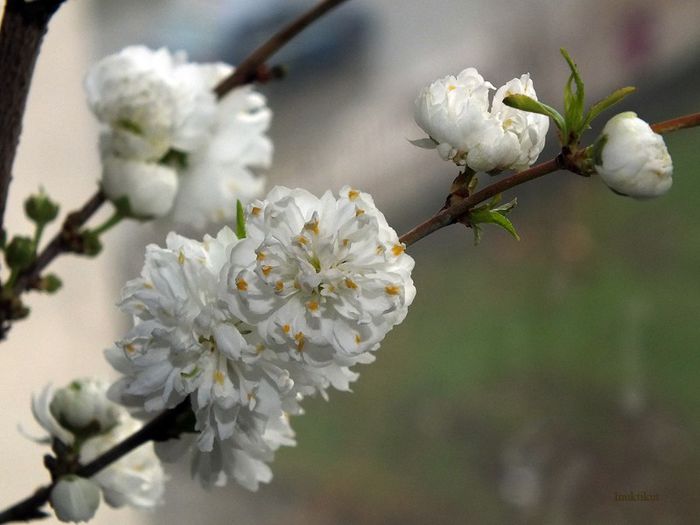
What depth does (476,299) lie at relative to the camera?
110cm

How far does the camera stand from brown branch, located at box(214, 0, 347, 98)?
0.42 m

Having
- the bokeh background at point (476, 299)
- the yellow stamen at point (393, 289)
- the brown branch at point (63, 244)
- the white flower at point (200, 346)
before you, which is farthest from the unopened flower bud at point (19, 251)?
the bokeh background at point (476, 299)

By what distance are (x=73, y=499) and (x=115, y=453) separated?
0.09 ft

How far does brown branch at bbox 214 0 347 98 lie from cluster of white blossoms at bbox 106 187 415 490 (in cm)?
16

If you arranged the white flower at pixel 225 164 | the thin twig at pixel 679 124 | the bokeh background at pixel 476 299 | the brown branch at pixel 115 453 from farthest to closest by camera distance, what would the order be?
the bokeh background at pixel 476 299 → the white flower at pixel 225 164 → the brown branch at pixel 115 453 → the thin twig at pixel 679 124

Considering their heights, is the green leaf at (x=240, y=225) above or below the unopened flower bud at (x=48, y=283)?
above

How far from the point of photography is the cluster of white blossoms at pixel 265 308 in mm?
265

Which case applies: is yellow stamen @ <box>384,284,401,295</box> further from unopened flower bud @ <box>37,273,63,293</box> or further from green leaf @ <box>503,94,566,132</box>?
unopened flower bud @ <box>37,273,63,293</box>

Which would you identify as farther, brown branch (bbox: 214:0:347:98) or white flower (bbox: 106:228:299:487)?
brown branch (bbox: 214:0:347:98)

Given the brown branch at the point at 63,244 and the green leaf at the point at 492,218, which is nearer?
the green leaf at the point at 492,218

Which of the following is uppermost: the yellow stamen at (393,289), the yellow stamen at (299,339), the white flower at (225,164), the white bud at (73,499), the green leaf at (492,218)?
the yellow stamen at (393,289)

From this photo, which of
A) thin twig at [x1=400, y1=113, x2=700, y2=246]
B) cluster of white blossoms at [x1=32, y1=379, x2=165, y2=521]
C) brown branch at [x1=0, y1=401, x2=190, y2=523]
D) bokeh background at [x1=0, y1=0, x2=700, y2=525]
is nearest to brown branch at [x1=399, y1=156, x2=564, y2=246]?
thin twig at [x1=400, y1=113, x2=700, y2=246]

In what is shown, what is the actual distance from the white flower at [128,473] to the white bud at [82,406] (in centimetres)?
2

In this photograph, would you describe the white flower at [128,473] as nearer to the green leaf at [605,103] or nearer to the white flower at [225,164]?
the white flower at [225,164]
